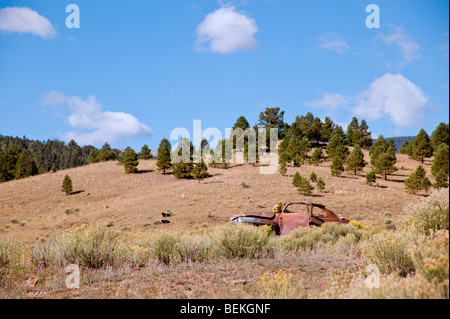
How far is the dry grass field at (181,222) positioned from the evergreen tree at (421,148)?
1988mm

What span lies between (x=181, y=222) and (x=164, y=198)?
14.4 m

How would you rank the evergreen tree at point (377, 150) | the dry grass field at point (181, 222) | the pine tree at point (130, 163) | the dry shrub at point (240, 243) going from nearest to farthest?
the dry grass field at point (181, 222), the dry shrub at point (240, 243), the evergreen tree at point (377, 150), the pine tree at point (130, 163)

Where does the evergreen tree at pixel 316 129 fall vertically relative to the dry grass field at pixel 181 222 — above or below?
above

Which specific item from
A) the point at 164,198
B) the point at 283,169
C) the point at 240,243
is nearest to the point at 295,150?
the point at 283,169

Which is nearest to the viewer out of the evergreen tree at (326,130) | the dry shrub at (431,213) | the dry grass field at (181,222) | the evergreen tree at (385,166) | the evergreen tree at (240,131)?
the dry shrub at (431,213)

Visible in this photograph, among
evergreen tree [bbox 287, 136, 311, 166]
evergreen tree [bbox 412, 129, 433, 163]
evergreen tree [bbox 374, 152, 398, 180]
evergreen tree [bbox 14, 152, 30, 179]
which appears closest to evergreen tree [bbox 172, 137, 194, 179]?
evergreen tree [bbox 287, 136, 311, 166]

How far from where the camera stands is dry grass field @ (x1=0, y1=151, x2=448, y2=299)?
5.40m

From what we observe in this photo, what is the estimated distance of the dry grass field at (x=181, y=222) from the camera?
5398 mm

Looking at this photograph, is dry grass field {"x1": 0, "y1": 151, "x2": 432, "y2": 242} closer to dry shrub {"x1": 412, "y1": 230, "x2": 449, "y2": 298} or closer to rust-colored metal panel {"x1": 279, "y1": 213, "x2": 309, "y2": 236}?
rust-colored metal panel {"x1": 279, "y1": 213, "x2": 309, "y2": 236}

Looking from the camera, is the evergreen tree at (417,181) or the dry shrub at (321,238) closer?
the dry shrub at (321,238)

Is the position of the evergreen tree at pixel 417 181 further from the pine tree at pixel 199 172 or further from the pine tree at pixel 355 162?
the pine tree at pixel 199 172

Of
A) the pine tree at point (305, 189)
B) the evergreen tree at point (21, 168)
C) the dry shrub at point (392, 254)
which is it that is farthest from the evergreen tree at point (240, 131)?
the dry shrub at point (392, 254)
